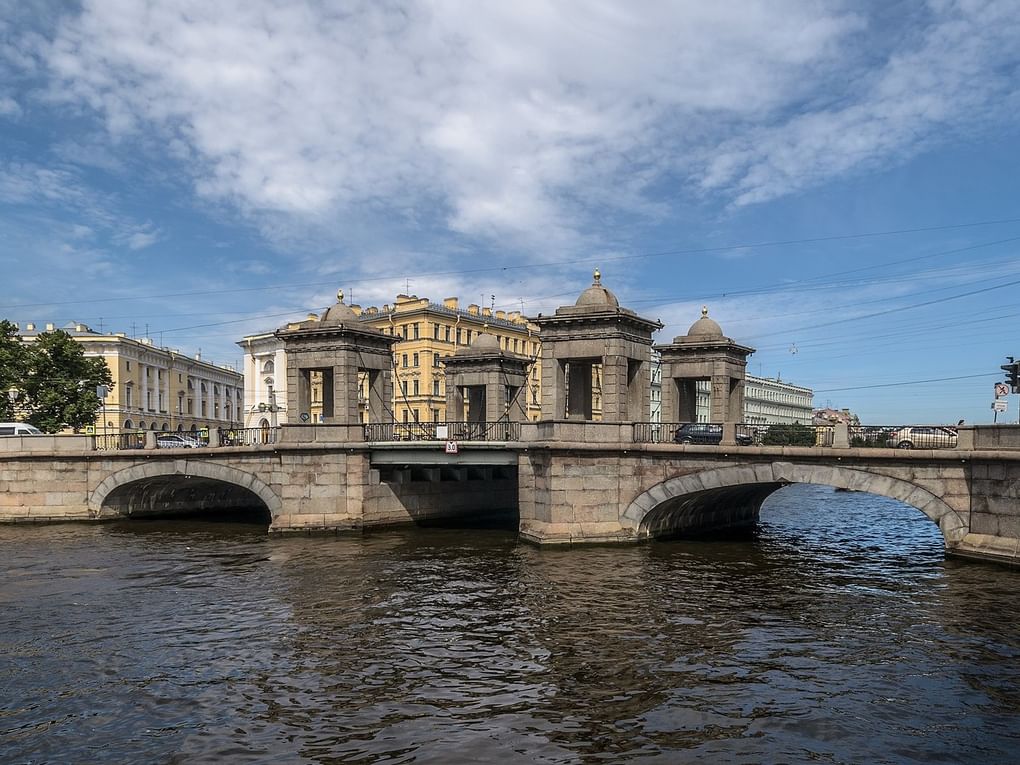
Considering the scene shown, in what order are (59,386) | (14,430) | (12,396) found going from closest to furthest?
(14,430), (59,386), (12,396)

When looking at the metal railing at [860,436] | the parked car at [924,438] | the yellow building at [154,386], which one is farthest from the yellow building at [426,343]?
the parked car at [924,438]

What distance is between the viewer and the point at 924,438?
1057 inches

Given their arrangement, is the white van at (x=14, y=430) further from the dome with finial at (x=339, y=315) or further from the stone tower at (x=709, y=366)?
the stone tower at (x=709, y=366)

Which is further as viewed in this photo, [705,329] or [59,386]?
[59,386]

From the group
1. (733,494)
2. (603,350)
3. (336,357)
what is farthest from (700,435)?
(336,357)

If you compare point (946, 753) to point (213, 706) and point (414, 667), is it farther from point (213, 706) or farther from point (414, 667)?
point (213, 706)

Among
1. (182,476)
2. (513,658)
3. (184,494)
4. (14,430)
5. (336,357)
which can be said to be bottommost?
(513,658)

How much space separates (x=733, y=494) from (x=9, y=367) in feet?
157

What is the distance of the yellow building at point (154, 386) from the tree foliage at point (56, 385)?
846 inches

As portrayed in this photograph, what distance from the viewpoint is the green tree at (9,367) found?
51.6 metres

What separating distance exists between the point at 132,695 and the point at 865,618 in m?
16.4

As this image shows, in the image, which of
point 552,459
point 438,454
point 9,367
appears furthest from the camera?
point 9,367

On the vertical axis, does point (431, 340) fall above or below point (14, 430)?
above

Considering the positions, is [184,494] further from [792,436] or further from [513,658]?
[513,658]
